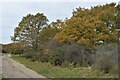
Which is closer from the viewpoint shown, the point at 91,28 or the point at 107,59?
the point at 107,59

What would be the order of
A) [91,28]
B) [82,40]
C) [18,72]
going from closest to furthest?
[18,72]
[82,40]
[91,28]

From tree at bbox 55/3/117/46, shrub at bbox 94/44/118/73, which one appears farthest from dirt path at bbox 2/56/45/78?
tree at bbox 55/3/117/46

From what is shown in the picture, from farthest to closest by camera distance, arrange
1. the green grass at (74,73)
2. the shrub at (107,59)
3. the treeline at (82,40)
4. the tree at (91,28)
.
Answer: the tree at (91,28) → the treeline at (82,40) → the shrub at (107,59) → the green grass at (74,73)

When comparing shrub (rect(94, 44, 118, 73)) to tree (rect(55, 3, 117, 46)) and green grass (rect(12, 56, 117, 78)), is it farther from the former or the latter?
tree (rect(55, 3, 117, 46))

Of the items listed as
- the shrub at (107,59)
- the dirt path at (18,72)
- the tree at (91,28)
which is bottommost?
the dirt path at (18,72)

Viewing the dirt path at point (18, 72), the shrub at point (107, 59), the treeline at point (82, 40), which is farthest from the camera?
the treeline at point (82, 40)

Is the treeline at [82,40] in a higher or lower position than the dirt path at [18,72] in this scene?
higher

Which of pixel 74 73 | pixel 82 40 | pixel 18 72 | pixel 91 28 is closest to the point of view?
pixel 74 73

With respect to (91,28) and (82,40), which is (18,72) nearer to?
(82,40)

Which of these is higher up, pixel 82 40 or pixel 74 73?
pixel 82 40

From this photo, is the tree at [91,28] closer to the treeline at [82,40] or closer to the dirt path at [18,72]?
the treeline at [82,40]

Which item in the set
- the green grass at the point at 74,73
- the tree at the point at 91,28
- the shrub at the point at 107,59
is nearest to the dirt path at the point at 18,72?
the green grass at the point at 74,73

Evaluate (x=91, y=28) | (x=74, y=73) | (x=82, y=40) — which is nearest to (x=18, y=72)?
(x=74, y=73)

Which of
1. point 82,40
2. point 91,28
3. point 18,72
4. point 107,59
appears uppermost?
point 91,28
